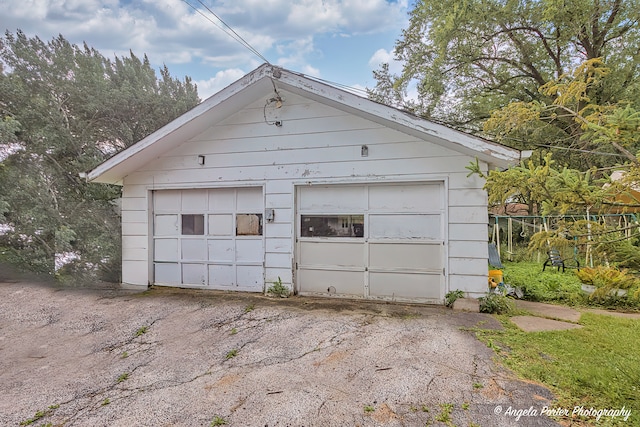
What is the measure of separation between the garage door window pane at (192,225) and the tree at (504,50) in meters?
8.30

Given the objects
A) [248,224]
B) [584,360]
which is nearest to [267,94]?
[248,224]

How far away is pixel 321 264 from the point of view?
5750 millimetres

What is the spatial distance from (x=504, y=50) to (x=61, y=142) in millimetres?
13534

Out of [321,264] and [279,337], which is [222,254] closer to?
[321,264]

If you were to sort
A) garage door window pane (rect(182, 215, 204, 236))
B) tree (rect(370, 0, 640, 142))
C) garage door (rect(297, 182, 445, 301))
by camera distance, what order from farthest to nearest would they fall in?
tree (rect(370, 0, 640, 142)) < garage door window pane (rect(182, 215, 204, 236)) < garage door (rect(297, 182, 445, 301))

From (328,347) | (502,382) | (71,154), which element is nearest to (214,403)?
(328,347)

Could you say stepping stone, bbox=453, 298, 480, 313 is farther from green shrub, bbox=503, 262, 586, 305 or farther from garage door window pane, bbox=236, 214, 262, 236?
garage door window pane, bbox=236, 214, 262, 236

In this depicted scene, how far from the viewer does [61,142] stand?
8039 millimetres

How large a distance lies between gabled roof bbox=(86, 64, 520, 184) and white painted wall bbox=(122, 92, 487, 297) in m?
0.16

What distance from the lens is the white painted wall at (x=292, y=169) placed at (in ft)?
16.6

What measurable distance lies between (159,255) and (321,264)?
3428 mm

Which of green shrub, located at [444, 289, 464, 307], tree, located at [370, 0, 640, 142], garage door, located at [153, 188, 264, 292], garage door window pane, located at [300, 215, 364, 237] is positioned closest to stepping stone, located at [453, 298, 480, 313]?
green shrub, located at [444, 289, 464, 307]

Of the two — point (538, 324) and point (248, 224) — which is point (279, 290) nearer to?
point (248, 224)

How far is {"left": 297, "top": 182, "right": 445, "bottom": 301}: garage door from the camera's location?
5.27 m
